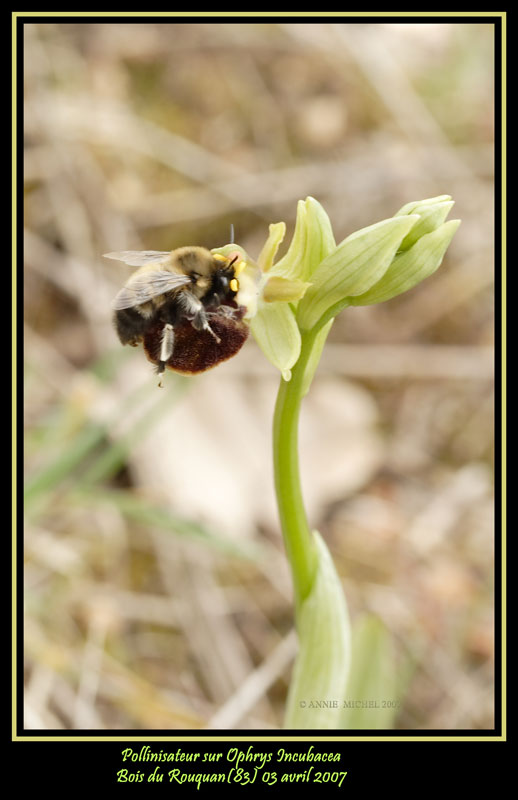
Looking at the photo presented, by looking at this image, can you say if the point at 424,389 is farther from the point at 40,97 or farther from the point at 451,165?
the point at 40,97

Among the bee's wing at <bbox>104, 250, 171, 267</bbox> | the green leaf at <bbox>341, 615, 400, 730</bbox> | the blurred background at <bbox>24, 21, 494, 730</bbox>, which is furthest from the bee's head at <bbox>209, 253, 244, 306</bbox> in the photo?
the green leaf at <bbox>341, 615, 400, 730</bbox>

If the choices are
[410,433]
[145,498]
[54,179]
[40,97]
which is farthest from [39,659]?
[40,97]

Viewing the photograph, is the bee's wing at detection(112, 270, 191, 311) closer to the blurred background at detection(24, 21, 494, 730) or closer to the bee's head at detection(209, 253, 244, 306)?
the bee's head at detection(209, 253, 244, 306)

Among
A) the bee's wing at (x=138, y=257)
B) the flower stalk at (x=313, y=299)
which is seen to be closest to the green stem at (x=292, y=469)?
the flower stalk at (x=313, y=299)

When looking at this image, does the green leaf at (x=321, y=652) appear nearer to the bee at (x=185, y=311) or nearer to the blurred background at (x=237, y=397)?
the bee at (x=185, y=311)

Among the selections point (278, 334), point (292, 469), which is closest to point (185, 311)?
point (278, 334)

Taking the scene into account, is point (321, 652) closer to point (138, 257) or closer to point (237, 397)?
point (138, 257)
